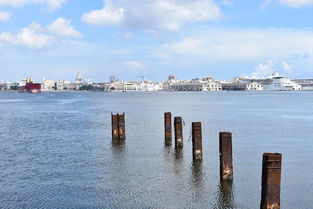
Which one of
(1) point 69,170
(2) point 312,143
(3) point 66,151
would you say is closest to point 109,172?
(1) point 69,170

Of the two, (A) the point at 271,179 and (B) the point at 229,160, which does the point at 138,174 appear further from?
(A) the point at 271,179

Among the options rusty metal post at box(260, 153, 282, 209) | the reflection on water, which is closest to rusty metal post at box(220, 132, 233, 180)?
rusty metal post at box(260, 153, 282, 209)

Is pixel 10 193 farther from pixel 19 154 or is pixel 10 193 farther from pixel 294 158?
pixel 294 158

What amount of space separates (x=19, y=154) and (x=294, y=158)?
47.8ft

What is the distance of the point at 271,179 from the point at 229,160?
16.4 ft

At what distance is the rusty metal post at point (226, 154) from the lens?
1627cm

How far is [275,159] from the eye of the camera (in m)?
11.2

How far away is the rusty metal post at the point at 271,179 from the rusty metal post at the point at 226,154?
4.56 meters

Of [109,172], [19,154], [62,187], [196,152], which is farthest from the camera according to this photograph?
[19,154]

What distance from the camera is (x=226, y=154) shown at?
16281 millimetres

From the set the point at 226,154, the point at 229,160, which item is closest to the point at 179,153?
the point at 229,160

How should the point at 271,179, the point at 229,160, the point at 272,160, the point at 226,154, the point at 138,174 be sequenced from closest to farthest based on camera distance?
1. the point at 272,160
2. the point at 271,179
3. the point at 226,154
4. the point at 229,160
5. the point at 138,174

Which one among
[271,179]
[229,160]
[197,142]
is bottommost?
[229,160]

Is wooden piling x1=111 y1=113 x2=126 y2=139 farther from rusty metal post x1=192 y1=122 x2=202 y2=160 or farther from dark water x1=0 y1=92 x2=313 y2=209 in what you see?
rusty metal post x1=192 y1=122 x2=202 y2=160
